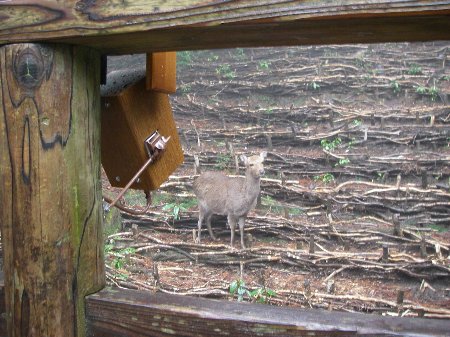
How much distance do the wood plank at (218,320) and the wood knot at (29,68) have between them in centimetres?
43

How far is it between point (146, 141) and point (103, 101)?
0.14 metres

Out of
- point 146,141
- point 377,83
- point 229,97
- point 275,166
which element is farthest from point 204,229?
point 146,141

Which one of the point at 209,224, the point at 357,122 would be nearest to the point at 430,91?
the point at 357,122

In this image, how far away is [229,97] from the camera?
1206 centimetres

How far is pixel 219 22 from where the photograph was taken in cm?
96

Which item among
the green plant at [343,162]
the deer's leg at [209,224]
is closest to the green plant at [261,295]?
the deer's leg at [209,224]

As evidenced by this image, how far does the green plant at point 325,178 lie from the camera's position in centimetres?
890

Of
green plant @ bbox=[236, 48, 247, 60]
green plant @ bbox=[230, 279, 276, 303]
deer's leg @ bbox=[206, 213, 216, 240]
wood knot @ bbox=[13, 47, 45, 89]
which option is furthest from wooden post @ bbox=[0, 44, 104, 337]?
green plant @ bbox=[236, 48, 247, 60]

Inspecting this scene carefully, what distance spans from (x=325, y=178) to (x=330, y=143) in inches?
44.1

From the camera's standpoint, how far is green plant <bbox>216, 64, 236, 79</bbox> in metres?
12.7

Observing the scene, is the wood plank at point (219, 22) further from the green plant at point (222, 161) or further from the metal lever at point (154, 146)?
the green plant at point (222, 161)

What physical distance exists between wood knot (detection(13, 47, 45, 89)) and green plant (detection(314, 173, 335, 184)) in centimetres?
798

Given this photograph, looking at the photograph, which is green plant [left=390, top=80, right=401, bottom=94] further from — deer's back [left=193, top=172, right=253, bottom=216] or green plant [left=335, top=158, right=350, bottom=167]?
deer's back [left=193, top=172, right=253, bottom=216]

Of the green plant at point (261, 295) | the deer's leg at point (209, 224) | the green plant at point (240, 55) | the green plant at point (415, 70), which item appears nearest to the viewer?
the green plant at point (261, 295)
